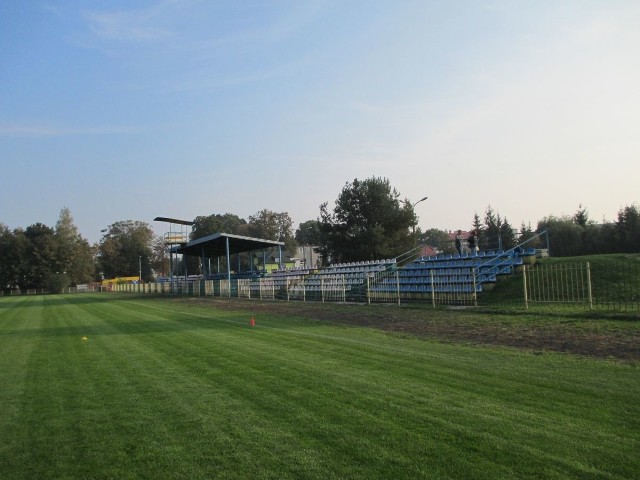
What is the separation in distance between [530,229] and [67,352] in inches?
2337

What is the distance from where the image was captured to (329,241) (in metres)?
51.5

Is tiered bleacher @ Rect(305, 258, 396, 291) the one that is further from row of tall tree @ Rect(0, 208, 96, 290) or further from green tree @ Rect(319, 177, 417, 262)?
row of tall tree @ Rect(0, 208, 96, 290)

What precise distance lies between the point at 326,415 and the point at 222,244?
4444 cm

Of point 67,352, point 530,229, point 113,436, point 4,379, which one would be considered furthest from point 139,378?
point 530,229

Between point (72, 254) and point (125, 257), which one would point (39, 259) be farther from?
point (125, 257)

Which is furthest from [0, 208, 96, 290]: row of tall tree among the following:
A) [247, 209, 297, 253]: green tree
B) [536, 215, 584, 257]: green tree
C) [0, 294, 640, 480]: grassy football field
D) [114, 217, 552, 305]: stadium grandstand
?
[0, 294, 640, 480]: grassy football field

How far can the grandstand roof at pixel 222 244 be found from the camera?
142ft

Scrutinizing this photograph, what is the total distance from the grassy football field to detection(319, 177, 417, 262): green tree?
36654mm

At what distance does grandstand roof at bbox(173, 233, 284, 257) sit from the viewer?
43.2 m

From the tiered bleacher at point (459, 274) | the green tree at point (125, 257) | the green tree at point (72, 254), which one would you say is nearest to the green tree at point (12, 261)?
the green tree at point (72, 254)

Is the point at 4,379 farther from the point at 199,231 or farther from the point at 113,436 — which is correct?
the point at 199,231

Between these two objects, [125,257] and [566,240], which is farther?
[125,257]

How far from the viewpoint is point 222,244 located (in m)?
49.0

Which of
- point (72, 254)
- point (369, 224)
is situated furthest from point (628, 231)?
point (72, 254)
